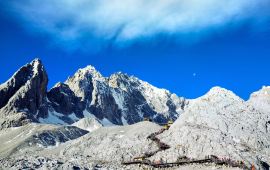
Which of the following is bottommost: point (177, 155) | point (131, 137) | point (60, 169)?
point (60, 169)

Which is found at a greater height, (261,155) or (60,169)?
(261,155)

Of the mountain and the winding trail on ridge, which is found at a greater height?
the mountain

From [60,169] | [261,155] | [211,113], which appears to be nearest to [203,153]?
[261,155]

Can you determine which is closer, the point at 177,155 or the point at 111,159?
the point at 177,155

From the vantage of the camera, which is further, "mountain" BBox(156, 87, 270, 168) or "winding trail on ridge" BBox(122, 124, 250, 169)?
"mountain" BBox(156, 87, 270, 168)

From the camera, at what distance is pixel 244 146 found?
122m

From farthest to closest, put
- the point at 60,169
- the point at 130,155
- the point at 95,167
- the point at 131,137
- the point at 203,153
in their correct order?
1. the point at 131,137
2. the point at 130,155
3. the point at 203,153
4. the point at 95,167
5. the point at 60,169

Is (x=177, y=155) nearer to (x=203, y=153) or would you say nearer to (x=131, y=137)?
(x=203, y=153)

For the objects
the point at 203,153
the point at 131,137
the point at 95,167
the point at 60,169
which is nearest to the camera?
the point at 60,169

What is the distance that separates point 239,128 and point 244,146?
1038 centimetres

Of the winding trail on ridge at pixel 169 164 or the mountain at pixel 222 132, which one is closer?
the winding trail on ridge at pixel 169 164

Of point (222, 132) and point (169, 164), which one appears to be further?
point (222, 132)

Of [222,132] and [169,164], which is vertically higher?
[222,132]

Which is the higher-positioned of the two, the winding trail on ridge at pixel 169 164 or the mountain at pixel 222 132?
the mountain at pixel 222 132
